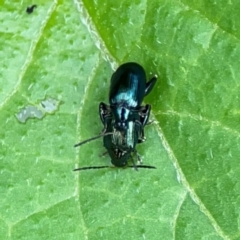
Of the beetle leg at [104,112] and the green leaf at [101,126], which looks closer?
the green leaf at [101,126]

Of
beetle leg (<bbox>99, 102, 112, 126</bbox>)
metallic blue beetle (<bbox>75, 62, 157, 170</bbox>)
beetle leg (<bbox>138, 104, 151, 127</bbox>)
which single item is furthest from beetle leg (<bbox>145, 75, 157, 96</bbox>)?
beetle leg (<bbox>99, 102, 112, 126</bbox>)

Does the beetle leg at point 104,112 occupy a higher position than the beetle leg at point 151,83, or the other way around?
the beetle leg at point 151,83

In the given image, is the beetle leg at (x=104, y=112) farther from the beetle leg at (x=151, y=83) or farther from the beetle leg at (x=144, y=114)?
the beetle leg at (x=151, y=83)

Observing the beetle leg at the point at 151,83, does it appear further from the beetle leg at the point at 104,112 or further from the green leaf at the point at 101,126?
the beetle leg at the point at 104,112

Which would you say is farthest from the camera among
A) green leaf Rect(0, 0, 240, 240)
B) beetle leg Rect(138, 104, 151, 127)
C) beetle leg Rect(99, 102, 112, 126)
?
beetle leg Rect(99, 102, 112, 126)

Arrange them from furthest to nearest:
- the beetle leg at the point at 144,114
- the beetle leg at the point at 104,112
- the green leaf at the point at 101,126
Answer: the beetle leg at the point at 104,112 < the beetle leg at the point at 144,114 < the green leaf at the point at 101,126

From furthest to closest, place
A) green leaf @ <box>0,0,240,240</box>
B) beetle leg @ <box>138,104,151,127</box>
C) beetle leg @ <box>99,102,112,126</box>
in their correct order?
1. beetle leg @ <box>99,102,112,126</box>
2. beetle leg @ <box>138,104,151,127</box>
3. green leaf @ <box>0,0,240,240</box>

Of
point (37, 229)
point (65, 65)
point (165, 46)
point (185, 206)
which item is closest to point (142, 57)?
point (165, 46)

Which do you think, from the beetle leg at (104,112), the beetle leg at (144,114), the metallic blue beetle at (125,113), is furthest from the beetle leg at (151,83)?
the beetle leg at (104,112)

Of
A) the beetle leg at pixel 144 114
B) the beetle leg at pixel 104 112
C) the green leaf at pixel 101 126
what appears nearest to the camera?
the green leaf at pixel 101 126

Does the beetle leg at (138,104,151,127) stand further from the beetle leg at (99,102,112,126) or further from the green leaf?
the beetle leg at (99,102,112,126)
